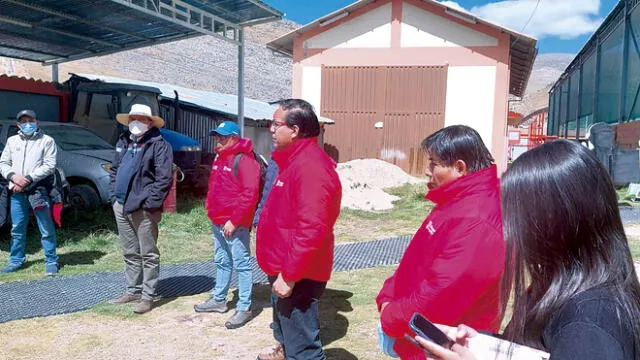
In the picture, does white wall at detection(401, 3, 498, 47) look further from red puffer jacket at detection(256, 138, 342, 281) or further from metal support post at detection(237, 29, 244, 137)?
red puffer jacket at detection(256, 138, 342, 281)

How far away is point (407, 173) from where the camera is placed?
18.1 m

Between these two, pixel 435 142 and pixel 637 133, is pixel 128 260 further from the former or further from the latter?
pixel 637 133

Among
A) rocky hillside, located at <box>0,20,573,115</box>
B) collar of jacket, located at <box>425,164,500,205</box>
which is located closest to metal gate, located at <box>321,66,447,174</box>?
collar of jacket, located at <box>425,164,500,205</box>

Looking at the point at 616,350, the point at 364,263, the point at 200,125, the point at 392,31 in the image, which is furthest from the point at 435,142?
the point at 392,31

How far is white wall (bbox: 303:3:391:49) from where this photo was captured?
1820 cm

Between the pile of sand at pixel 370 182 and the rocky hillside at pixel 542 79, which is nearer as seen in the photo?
the pile of sand at pixel 370 182

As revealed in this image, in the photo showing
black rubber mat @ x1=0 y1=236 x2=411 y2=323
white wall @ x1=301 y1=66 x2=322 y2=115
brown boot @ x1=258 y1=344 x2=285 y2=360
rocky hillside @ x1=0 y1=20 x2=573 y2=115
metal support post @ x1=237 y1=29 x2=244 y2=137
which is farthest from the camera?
rocky hillside @ x1=0 y1=20 x2=573 y2=115

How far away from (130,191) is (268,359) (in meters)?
1.98

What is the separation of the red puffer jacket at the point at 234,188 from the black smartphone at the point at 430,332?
3.03 m

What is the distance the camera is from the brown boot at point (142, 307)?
189 inches

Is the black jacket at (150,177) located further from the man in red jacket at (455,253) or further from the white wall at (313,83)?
the white wall at (313,83)

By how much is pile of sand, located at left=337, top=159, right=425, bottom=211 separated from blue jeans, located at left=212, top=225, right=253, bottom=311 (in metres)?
7.49

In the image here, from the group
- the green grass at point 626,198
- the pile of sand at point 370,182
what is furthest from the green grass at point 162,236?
the green grass at point 626,198

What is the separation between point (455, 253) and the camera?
1.89 metres
